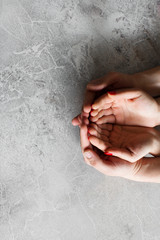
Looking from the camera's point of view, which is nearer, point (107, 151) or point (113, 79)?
point (107, 151)

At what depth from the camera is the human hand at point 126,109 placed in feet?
2.44

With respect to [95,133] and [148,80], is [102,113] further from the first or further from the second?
[148,80]

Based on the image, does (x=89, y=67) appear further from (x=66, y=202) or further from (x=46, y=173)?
(x=66, y=202)

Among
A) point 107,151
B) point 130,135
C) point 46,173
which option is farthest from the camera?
point 46,173

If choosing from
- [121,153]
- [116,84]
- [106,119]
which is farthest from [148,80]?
[121,153]

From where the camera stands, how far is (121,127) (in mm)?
861

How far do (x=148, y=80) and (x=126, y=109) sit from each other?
178mm

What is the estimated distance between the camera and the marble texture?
88cm

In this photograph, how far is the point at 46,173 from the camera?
0.95m

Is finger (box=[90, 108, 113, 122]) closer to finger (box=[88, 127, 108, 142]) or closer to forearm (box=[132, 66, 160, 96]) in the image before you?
finger (box=[88, 127, 108, 142])

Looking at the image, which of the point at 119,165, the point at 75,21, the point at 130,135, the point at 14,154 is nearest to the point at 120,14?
the point at 75,21

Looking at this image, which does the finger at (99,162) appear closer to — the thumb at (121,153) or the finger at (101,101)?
the thumb at (121,153)

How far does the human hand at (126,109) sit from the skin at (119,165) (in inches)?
3.4

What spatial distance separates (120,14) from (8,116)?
62cm
